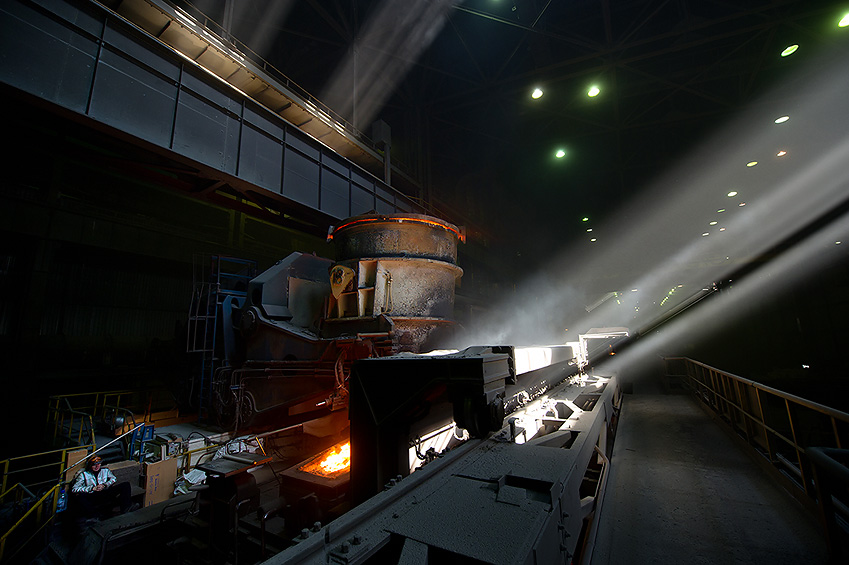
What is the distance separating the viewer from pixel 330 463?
4738mm

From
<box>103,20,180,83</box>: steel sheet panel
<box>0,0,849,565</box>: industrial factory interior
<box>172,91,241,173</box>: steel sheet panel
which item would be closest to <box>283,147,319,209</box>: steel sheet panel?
<box>0,0,849,565</box>: industrial factory interior

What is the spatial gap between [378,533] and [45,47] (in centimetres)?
976

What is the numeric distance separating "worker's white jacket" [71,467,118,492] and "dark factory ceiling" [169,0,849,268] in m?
11.2

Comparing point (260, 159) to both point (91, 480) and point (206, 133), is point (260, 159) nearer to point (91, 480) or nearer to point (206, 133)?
point (206, 133)

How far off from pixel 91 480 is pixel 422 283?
6651 mm

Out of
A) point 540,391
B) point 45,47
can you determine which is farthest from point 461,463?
point 45,47

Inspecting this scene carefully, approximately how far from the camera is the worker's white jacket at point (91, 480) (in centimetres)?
568

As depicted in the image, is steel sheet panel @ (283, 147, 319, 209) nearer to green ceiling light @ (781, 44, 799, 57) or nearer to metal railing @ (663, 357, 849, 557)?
metal railing @ (663, 357, 849, 557)

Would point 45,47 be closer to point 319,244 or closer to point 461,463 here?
point 461,463

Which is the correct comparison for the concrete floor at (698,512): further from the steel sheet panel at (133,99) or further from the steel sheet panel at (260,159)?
the steel sheet panel at (133,99)

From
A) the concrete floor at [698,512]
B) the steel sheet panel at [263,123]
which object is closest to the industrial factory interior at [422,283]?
the concrete floor at [698,512]

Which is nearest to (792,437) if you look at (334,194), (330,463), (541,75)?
(330,463)

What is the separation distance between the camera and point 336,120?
1370 cm

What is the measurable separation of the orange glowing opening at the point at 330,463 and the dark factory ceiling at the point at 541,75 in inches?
464
